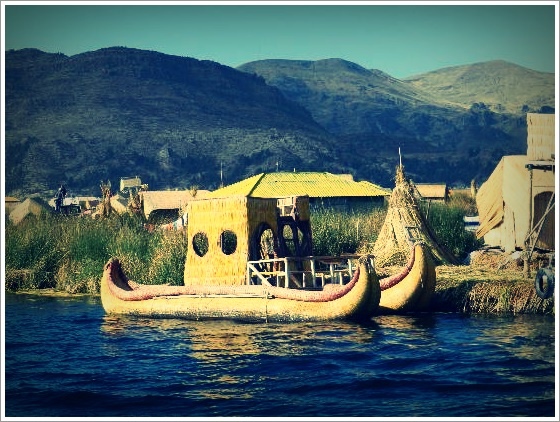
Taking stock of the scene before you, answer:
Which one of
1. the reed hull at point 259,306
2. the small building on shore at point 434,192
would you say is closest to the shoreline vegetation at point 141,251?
the reed hull at point 259,306

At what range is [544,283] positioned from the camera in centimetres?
2061

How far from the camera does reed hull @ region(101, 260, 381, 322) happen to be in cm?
2222

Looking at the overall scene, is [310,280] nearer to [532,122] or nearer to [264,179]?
[532,122]

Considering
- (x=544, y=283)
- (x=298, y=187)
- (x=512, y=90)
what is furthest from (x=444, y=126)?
(x=544, y=283)

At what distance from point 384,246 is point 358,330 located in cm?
783

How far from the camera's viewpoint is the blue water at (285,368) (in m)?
15.5

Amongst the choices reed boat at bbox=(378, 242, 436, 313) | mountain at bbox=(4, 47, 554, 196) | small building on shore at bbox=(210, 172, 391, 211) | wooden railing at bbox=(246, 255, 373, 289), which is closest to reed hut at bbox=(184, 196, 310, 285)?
wooden railing at bbox=(246, 255, 373, 289)

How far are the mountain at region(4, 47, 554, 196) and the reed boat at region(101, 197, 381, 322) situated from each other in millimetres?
70707

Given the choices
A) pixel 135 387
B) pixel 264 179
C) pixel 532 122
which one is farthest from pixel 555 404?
pixel 264 179

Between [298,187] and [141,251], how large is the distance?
2074cm

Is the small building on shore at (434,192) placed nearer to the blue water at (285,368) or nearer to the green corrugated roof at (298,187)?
the green corrugated roof at (298,187)

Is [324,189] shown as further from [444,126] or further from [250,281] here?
[444,126]

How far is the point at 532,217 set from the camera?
2589 cm

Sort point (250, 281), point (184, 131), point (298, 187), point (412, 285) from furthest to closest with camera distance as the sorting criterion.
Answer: point (184, 131), point (298, 187), point (250, 281), point (412, 285)
